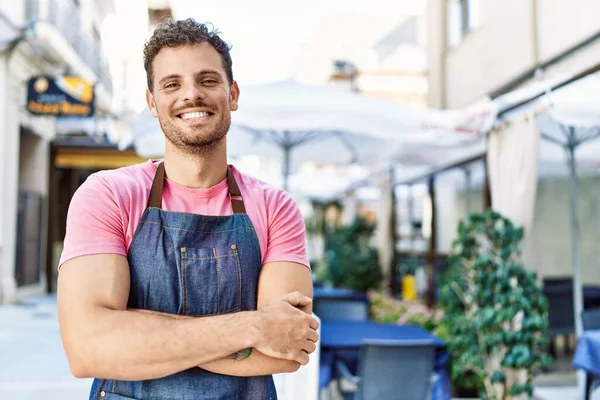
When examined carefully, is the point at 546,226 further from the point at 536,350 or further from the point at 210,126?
the point at 210,126

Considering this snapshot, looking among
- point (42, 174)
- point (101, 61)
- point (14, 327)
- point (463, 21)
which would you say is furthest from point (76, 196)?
point (101, 61)

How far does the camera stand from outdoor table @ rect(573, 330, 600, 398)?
17.4ft

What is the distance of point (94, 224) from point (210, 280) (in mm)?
329

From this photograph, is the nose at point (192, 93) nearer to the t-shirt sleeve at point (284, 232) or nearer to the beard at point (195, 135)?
the beard at point (195, 135)

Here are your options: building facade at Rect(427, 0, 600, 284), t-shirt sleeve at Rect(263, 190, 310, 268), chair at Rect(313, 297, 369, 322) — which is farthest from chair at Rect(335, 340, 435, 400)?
t-shirt sleeve at Rect(263, 190, 310, 268)

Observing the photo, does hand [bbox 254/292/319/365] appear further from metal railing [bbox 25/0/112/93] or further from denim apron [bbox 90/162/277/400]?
metal railing [bbox 25/0/112/93]

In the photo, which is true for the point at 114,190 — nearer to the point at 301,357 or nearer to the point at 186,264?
the point at 186,264

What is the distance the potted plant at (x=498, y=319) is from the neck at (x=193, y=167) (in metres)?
4.02

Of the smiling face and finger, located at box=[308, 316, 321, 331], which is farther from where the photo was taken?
the smiling face

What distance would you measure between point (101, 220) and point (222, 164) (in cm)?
38

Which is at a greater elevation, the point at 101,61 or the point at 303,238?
the point at 101,61

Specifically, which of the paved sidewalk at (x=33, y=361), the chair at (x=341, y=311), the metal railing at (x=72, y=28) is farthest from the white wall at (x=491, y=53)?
the metal railing at (x=72, y=28)

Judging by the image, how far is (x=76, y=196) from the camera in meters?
1.58

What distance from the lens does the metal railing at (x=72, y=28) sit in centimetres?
1389
